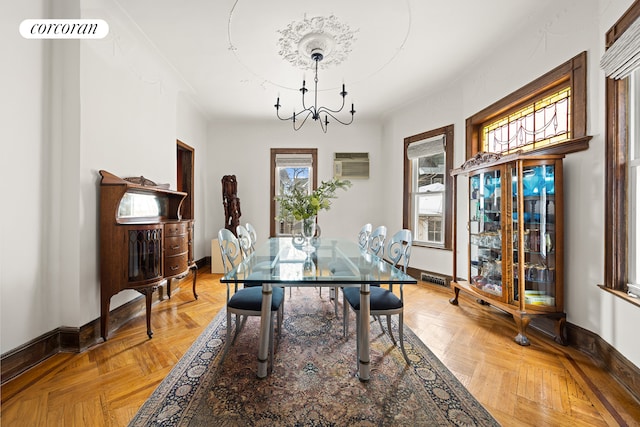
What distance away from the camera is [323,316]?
2648 mm

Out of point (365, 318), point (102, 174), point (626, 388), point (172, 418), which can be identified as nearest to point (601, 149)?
point (626, 388)

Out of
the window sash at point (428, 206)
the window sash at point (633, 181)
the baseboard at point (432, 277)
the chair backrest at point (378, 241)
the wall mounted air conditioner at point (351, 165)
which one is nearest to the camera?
the window sash at point (633, 181)

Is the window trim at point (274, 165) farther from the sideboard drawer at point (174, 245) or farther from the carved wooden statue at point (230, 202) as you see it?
the sideboard drawer at point (174, 245)

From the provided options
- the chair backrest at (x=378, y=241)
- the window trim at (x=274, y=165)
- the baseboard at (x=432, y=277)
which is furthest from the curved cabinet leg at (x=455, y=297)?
the window trim at (x=274, y=165)

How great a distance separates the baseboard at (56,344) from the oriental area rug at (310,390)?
0.86 m

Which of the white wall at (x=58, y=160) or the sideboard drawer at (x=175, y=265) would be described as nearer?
the white wall at (x=58, y=160)

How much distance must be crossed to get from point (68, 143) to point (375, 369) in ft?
9.43

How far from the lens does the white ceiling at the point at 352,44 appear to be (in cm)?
222

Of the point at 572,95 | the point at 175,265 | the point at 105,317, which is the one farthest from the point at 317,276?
the point at 572,95

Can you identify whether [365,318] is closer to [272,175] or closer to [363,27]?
[363,27]

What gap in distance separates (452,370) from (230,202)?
4.01 meters

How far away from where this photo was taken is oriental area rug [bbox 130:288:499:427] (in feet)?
4.39

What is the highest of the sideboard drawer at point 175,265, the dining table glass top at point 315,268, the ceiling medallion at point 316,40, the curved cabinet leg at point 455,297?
the ceiling medallion at point 316,40

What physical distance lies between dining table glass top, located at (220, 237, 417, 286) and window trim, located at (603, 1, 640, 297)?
1497 mm
